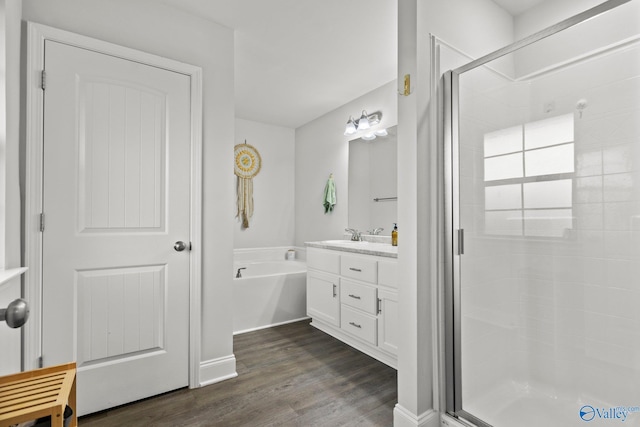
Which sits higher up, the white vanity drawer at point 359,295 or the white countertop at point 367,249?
the white countertop at point 367,249

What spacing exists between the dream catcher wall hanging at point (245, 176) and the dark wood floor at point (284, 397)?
205cm

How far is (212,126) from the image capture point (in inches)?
85.1

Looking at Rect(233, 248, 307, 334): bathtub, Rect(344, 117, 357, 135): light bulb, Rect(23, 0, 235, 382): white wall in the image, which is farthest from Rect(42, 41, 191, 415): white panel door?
Rect(344, 117, 357, 135): light bulb

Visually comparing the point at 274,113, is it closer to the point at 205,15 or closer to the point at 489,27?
the point at 205,15

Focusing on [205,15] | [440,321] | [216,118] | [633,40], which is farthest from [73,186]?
[633,40]

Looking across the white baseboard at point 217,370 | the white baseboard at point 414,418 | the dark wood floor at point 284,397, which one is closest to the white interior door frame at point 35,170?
the dark wood floor at point 284,397

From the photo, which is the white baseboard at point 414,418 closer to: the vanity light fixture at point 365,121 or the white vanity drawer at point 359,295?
the white vanity drawer at point 359,295

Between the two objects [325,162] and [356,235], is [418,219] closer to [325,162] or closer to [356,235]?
[356,235]

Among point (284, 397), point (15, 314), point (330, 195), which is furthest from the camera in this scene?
point (330, 195)

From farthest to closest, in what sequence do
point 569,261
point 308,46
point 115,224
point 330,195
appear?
1. point 330,195
2. point 308,46
3. point 115,224
4. point 569,261

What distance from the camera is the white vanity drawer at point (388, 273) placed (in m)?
2.25

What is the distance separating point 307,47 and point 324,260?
1.81 meters

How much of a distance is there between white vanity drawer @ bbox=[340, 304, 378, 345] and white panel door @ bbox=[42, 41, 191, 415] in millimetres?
1261

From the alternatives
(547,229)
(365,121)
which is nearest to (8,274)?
(547,229)
